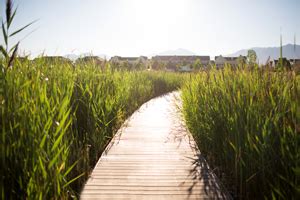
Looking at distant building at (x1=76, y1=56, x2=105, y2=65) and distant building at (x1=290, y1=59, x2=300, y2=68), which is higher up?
distant building at (x1=76, y1=56, x2=105, y2=65)

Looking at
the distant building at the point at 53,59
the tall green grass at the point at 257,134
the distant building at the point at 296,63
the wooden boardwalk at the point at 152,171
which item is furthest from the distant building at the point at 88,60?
the distant building at the point at 296,63

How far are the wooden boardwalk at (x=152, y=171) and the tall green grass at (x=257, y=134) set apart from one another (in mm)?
263

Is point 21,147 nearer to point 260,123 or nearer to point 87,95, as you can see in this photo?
point 87,95

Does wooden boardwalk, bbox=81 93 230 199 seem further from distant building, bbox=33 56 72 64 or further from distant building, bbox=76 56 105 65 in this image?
distant building, bbox=76 56 105 65

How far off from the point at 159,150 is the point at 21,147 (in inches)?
83.4

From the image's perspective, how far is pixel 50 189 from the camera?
171 centimetres

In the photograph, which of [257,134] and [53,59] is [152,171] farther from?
[53,59]

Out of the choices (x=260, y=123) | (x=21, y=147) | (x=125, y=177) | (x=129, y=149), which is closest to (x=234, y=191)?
(x=260, y=123)

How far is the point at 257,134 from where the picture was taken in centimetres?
203

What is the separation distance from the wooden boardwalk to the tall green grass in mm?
263

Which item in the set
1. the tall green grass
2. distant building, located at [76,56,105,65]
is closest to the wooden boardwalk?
the tall green grass

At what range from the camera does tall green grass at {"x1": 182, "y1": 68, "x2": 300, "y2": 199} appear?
1.78 m

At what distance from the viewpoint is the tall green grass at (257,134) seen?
1.78 metres

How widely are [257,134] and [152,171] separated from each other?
1243 millimetres
